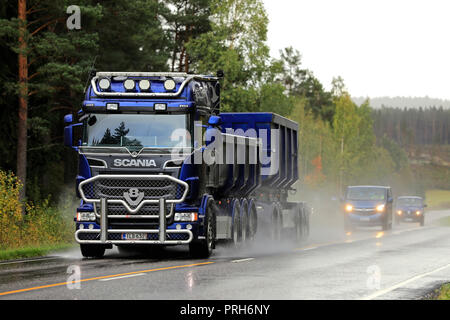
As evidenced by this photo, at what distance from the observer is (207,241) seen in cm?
1847

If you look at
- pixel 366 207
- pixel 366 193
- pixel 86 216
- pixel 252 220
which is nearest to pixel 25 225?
pixel 86 216

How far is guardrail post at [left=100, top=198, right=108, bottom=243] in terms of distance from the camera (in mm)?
17609

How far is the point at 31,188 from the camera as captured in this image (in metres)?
38.9

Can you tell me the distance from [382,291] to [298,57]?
103 m

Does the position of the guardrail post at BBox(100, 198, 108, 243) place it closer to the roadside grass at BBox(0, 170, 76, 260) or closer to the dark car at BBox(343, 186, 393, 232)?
the roadside grass at BBox(0, 170, 76, 260)

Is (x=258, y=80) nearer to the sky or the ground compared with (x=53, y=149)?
nearer to the sky

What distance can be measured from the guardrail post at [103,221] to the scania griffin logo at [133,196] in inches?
18.7

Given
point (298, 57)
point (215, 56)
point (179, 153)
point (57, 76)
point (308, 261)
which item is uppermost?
point (298, 57)

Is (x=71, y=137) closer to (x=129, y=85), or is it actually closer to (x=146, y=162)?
(x=129, y=85)

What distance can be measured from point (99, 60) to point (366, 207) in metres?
17.1

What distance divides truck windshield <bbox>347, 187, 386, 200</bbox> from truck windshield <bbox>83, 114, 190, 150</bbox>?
22.4 metres
